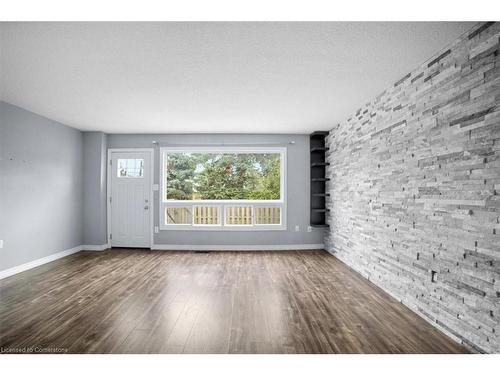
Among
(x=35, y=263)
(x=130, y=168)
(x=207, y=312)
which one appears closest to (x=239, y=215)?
(x=130, y=168)

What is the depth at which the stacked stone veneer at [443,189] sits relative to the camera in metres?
2.06

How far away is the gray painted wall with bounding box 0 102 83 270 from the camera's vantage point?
4.12 metres

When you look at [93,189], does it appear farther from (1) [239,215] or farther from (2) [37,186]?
(1) [239,215]

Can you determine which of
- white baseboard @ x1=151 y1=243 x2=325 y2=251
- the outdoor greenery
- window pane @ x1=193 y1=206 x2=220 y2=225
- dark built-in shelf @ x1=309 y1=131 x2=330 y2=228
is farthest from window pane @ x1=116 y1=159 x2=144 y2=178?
dark built-in shelf @ x1=309 y1=131 x2=330 y2=228

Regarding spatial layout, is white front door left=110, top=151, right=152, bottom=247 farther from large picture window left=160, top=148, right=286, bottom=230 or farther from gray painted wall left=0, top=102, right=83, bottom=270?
gray painted wall left=0, top=102, right=83, bottom=270

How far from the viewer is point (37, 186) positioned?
4703 mm

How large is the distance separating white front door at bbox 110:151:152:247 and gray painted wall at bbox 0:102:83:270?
65 centimetres

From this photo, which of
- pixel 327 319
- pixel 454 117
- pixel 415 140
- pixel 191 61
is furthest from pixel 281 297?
pixel 191 61

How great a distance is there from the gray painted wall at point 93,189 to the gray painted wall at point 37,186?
0.40 ft

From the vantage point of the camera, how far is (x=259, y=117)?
15.6ft

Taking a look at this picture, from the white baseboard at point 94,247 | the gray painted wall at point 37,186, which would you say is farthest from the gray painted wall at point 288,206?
the gray painted wall at point 37,186

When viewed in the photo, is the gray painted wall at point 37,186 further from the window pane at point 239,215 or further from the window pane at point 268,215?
the window pane at point 268,215

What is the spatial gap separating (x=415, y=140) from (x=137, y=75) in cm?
298
